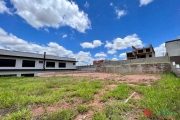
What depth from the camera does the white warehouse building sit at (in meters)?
10.0

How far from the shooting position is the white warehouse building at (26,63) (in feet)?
33.0

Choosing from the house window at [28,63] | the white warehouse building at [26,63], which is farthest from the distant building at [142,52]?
the house window at [28,63]

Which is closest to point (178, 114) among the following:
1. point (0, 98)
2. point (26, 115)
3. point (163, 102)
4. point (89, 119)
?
point (163, 102)

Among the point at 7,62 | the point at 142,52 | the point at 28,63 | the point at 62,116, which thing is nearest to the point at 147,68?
the point at 62,116

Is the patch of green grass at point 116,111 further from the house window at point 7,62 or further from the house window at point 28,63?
the house window at point 28,63

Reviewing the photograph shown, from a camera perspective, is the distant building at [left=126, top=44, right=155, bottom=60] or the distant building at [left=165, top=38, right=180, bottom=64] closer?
the distant building at [left=165, top=38, right=180, bottom=64]

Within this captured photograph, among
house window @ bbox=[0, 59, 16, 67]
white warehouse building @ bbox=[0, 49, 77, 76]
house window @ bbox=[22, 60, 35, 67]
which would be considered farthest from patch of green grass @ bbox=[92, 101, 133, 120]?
house window @ bbox=[22, 60, 35, 67]

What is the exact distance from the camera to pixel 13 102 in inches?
92.6

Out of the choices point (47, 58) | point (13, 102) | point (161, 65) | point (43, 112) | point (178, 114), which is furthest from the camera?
point (47, 58)

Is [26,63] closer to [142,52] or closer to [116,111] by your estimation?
[116,111]

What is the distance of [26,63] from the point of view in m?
11.9

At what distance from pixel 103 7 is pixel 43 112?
8.53 metres

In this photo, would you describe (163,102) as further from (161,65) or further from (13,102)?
(161,65)

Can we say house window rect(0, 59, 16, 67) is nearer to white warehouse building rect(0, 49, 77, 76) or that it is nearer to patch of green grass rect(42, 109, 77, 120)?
white warehouse building rect(0, 49, 77, 76)
